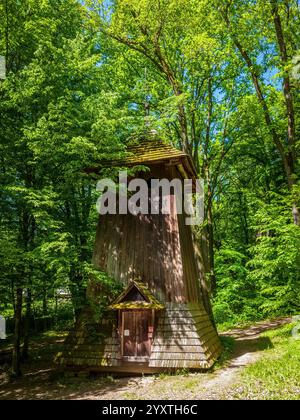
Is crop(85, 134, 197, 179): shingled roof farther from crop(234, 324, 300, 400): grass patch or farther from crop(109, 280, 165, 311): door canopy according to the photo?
crop(234, 324, 300, 400): grass patch

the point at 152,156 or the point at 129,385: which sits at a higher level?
the point at 152,156

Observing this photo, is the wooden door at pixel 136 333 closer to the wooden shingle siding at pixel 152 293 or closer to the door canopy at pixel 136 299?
the wooden shingle siding at pixel 152 293

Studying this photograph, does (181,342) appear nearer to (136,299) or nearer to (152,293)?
(152,293)

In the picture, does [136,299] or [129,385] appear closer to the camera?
[129,385]

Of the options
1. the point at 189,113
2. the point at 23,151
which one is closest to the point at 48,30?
the point at 23,151

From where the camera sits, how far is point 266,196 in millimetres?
26406

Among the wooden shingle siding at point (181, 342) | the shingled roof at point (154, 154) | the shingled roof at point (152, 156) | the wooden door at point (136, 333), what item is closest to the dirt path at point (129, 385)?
the wooden shingle siding at point (181, 342)

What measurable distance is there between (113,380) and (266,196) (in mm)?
19553

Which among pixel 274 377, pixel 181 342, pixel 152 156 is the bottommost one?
pixel 274 377

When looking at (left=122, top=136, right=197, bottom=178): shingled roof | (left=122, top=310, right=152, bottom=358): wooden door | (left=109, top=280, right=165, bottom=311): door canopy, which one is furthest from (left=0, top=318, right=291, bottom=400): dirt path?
(left=122, top=136, right=197, bottom=178): shingled roof

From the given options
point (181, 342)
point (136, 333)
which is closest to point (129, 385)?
point (136, 333)

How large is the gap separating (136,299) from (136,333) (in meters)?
1.24

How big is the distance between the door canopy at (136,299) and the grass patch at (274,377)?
3.74 metres

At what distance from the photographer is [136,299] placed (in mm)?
12422
